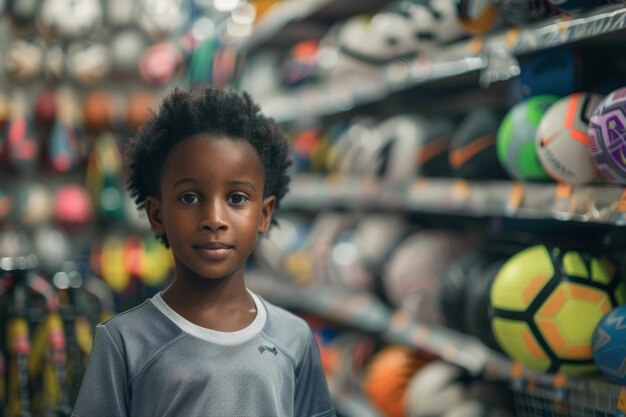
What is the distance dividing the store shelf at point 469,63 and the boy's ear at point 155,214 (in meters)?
1.15

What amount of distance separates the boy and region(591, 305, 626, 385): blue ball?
0.78 meters

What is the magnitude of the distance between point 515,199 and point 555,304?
0.37 meters

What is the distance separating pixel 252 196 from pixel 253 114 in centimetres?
17

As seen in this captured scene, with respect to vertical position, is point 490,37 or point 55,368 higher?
point 490,37

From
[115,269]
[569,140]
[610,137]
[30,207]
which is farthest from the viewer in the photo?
[115,269]

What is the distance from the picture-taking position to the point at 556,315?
6.34ft

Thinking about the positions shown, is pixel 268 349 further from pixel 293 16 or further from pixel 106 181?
pixel 106 181

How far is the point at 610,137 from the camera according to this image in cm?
171

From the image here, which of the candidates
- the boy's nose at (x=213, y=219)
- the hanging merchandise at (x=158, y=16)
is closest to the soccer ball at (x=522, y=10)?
the boy's nose at (x=213, y=219)

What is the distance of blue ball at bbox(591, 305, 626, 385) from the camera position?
169 centimetres

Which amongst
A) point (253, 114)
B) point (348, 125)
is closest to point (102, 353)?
point (253, 114)

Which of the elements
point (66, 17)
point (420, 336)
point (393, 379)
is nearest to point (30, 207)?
point (66, 17)

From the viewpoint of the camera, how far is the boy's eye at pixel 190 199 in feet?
4.34

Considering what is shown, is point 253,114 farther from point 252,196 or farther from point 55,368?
point 55,368
